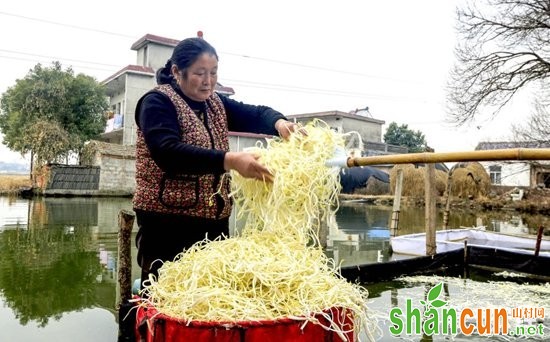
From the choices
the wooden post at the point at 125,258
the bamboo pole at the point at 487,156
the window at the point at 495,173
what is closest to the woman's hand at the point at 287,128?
the bamboo pole at the point at 487,156

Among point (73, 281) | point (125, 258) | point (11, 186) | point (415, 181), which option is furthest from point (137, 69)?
point (125, 258)

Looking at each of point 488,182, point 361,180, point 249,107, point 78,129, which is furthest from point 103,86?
point 249,107

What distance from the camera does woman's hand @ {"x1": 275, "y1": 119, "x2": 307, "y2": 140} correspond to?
225 centimetres

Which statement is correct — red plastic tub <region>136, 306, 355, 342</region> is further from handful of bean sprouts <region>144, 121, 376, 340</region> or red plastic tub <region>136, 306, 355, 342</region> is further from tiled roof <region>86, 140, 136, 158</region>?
tiled roof <region>86, 140, 136, 158</region>

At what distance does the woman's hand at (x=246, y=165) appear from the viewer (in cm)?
172

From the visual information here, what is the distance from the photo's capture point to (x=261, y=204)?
2.13 meters

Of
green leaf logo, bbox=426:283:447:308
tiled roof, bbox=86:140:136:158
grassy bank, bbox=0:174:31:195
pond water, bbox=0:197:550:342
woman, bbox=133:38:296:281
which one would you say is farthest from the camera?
grassy bank, bbox=0:174:31:195

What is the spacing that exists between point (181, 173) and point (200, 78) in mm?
504

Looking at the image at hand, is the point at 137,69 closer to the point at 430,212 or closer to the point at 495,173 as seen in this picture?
the point at 430,212

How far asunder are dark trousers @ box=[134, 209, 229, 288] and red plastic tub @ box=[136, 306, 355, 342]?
64 cm

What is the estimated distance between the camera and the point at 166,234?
2.12 meters

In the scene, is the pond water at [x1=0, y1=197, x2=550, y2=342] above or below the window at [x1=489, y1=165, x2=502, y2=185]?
below

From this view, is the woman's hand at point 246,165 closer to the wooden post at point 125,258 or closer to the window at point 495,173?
the wooden post at point 125,258

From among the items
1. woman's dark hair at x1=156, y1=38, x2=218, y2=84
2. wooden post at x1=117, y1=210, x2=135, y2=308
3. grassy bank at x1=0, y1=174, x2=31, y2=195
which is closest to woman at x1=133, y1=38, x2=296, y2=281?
woman's dark hair at x1=156, y1=38, x2=218, y2=84
